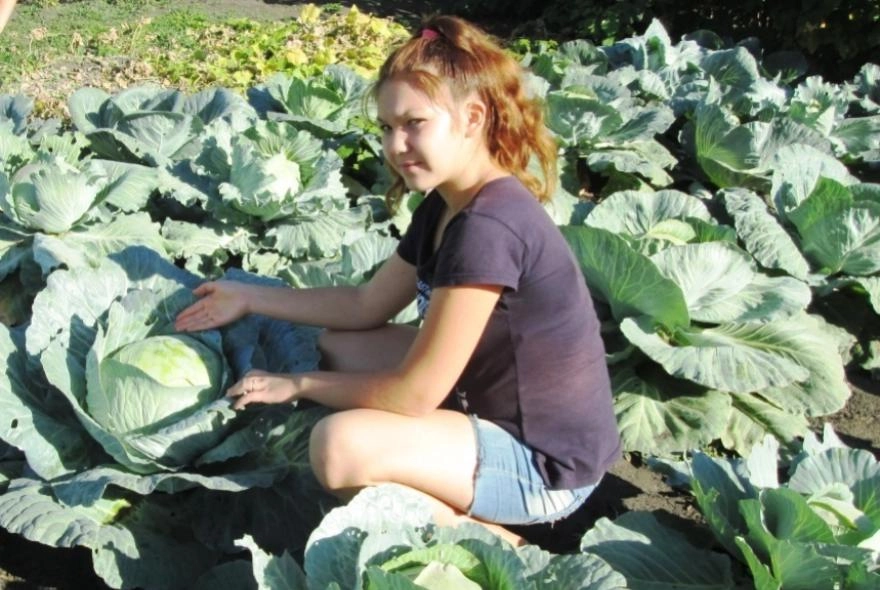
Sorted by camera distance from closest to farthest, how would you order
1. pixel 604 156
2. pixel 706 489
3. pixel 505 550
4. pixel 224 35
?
pixel 505 550 < pixel 706 489 < pixel 604 156 < pixel 224 35

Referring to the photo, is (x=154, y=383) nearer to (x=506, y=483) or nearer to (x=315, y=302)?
(x=315, y=302)

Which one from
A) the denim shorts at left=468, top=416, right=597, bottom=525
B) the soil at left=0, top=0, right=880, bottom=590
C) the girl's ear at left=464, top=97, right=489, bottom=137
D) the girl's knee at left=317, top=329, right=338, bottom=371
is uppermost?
the girl's ear at left=464, top=97, right=489, bottom=137

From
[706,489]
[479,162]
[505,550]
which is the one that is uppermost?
[479,162]

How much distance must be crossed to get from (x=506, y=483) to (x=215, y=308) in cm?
97

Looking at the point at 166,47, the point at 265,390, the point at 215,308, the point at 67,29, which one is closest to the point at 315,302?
the point at 215,308

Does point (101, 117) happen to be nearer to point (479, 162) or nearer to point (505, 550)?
point (479, 162)

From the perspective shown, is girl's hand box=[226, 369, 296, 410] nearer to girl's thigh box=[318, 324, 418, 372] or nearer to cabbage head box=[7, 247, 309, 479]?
cabbage head box=[7, 247, 309, 479]

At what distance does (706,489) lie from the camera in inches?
103

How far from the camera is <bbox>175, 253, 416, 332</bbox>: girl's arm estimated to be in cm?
280

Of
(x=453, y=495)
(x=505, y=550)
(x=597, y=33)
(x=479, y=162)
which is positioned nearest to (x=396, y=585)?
(x=505, y=550)

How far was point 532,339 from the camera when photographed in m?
2.40

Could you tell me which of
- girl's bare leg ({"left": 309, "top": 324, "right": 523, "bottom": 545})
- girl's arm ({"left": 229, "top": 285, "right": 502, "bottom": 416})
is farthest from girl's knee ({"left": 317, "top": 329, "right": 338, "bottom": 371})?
girl's bare leg ({"left": 309, "top": 324, "right": 523, "bottom": 545})

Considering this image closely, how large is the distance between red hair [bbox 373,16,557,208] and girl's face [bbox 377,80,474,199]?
0.10 ft

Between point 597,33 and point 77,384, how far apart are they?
5957mm
